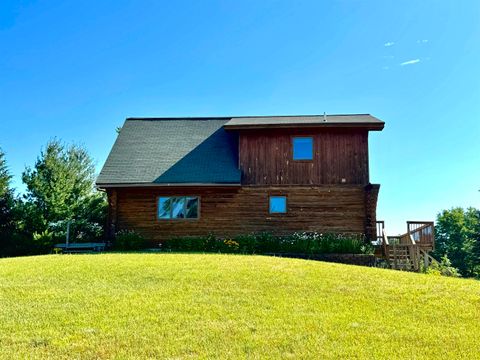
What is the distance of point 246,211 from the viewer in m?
18.1

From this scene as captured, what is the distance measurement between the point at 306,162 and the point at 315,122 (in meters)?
1.76

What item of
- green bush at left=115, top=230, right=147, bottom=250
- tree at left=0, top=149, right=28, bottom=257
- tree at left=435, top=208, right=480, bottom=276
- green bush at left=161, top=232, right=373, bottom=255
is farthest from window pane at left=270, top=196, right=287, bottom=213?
tree at left=435, top=208, right=480, bottom=276

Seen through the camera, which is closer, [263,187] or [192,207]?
[263,187]

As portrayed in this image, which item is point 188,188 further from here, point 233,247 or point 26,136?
point 26,136

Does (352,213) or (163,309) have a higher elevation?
(352,213)

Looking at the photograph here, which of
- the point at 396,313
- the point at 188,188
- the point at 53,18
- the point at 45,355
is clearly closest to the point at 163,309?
the point at 45,355

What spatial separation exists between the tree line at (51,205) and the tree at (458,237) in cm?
4187

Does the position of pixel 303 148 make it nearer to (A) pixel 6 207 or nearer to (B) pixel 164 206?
(B) pixel 164 206

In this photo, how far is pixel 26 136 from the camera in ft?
81.5

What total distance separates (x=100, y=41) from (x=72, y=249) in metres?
9.24

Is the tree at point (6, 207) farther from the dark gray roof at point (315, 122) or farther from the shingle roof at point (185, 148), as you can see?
the dark gray roof at point (315, 122)

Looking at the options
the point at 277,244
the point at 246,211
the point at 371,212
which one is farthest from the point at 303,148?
the point at 277,244

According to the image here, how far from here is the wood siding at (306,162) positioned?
17891 millimetres

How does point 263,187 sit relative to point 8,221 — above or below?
above
